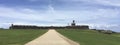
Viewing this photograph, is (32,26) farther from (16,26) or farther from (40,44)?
(40,44)

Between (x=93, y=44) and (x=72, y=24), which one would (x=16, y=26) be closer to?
(x=72, y=24)

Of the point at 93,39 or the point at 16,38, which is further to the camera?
the point at 93,39

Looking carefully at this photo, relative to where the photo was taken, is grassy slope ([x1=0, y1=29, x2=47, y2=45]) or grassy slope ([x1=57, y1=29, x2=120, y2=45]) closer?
grassy slope ([x1=0, y1=29, x2=47, y2=45])

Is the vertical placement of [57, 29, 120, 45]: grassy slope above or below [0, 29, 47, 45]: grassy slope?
below

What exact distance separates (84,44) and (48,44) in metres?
8.86

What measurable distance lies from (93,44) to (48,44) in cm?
1038

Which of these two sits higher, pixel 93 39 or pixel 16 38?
pixel 16 38

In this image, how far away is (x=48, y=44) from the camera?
112ft

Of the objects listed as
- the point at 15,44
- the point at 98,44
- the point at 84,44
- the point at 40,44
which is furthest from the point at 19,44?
the point at 98,44

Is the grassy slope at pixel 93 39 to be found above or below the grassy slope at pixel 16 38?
below

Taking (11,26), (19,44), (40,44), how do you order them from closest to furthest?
(40,44) → (19,44) → (11,26)

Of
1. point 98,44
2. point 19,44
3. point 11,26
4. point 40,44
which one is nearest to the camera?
point 40,44

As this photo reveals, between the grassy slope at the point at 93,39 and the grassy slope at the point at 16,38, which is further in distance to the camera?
the grassy slope at the point at 93,39

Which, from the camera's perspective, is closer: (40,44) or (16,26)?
(40,44)
